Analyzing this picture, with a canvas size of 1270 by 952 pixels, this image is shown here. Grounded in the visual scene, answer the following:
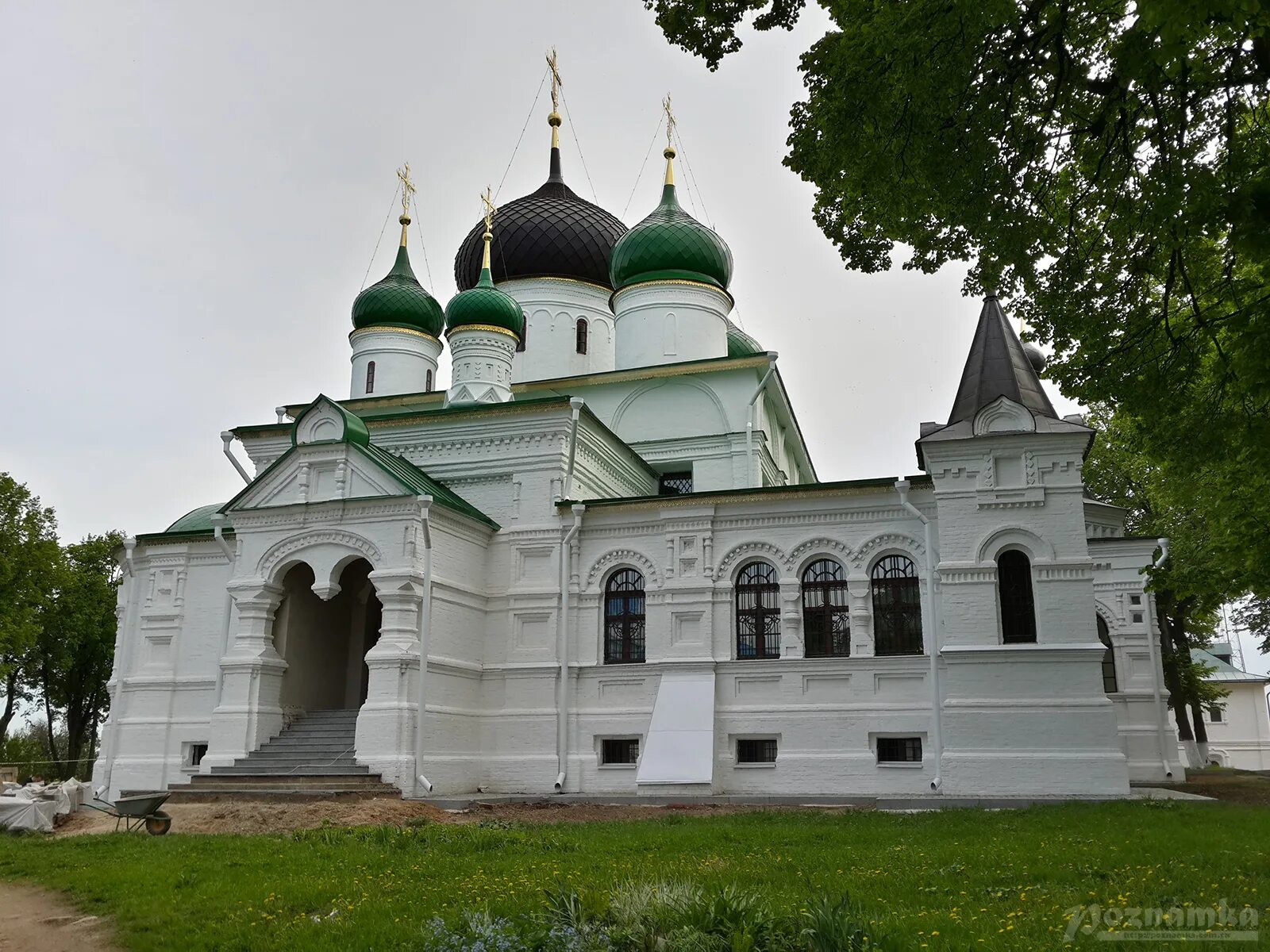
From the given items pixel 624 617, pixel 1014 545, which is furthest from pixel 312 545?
pixel 1014 545

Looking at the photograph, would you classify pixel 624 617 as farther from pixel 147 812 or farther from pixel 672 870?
pixel 672 870

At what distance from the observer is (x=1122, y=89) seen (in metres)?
7.68

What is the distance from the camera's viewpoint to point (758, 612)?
59.9ft

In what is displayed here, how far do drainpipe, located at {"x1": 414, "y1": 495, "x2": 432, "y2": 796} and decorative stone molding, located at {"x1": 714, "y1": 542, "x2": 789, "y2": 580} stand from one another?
4.83 metres

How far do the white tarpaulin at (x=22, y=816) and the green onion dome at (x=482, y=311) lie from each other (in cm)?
1264

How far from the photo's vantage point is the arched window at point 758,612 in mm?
18078

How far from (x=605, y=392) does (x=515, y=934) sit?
18718mm

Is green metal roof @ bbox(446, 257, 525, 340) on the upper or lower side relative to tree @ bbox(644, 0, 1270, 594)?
upper

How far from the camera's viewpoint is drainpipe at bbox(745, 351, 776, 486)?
22.2m

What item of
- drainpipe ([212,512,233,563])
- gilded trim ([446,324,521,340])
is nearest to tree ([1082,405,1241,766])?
gilded trim ([446,324,521,340])

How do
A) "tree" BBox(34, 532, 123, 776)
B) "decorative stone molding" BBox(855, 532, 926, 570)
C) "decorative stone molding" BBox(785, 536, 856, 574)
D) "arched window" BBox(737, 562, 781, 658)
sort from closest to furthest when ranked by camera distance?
"decorative stone molding" BBox(855, 532, 926, 570)
"decorative stone molding" BBox(785, 536, 856, 574)
"arched window" BBox(737, 562, 781, 658)
"tree" BBox(34, 532, 123, 776)

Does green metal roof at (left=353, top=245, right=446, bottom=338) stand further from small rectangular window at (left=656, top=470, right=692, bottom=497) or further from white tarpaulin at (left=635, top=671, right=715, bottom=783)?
white tarpaulin at (left=635, top=671, right=715, bottom=783)

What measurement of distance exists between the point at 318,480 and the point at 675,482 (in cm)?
797

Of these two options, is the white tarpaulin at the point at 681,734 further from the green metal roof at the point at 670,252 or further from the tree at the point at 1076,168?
the green metal roof at the point at 670,252
